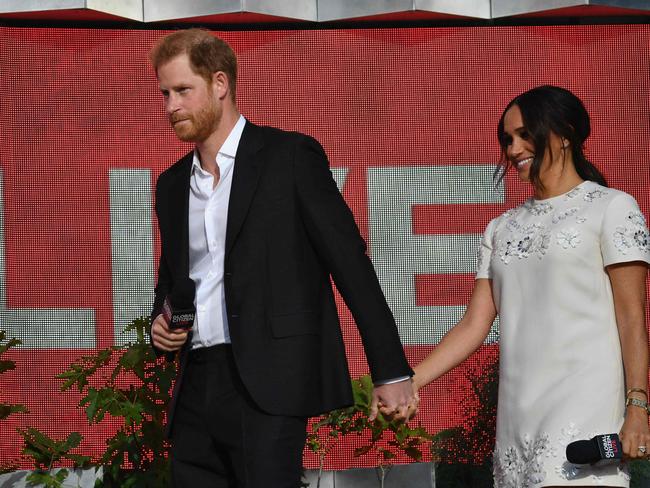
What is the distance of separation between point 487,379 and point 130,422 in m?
1.67

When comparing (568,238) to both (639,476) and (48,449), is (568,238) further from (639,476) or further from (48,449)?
(48,449)

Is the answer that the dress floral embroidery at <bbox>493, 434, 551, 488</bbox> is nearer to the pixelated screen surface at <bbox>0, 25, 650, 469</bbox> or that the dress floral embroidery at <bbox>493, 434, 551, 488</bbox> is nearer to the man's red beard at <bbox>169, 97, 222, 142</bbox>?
the man's red beard at <bbox>169, 97, 222, 142</bbox>

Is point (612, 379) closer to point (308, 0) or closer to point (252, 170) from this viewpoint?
point (252, 170)

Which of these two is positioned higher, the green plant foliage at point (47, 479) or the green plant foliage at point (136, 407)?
the green plant foliage at point (136, 407)

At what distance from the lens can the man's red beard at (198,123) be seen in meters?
2.84

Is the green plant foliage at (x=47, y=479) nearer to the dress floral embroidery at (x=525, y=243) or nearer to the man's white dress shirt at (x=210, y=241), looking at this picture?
the man's white dress shirt at (x=210, y=241)

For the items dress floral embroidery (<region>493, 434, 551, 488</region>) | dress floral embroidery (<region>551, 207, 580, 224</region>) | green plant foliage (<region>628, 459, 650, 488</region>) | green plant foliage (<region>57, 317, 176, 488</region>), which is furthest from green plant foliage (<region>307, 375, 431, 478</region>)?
dress floral embroidery (<region>551, 207, 580, 224</region>)

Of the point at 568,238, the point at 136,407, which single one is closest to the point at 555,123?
the point at 568,238

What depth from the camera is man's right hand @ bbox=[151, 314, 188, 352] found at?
2697 millimetres

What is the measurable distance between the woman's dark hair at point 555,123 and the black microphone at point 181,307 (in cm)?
94

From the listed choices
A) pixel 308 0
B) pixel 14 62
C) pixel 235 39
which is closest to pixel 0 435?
pixel 14 62

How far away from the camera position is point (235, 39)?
19.7 ft

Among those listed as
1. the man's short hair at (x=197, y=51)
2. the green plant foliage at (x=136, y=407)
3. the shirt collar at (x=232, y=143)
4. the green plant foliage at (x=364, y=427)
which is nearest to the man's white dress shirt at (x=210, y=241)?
the shirt collar at (x=232, y=143)

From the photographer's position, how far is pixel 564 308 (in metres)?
2.87
